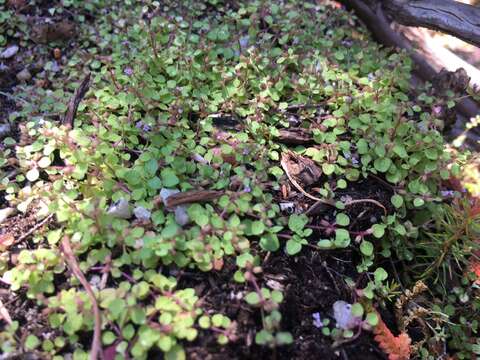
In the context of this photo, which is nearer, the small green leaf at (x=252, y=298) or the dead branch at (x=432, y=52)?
the small green leaf at (x=252, y=298)

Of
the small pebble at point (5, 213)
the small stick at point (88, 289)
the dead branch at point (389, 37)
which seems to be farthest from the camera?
the dead branch at point (389, 37)

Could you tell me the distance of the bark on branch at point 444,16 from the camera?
3.04 meters

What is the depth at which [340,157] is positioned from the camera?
2486mm

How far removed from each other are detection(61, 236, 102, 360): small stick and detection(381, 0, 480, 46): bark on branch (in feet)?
8.60

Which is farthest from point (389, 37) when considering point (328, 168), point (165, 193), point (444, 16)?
point (165, 193)

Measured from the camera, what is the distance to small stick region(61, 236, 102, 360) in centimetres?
180

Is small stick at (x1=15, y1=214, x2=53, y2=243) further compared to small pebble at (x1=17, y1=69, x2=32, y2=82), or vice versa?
small pebble at (x1=17, y1=69, x2=32, y2=82)

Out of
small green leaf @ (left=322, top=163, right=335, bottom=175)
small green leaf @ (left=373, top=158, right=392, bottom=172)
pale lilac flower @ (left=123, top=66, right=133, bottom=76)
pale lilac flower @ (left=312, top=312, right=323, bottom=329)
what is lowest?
pale lilac flower @ (left=312, top=312, right=323, bottom=329)

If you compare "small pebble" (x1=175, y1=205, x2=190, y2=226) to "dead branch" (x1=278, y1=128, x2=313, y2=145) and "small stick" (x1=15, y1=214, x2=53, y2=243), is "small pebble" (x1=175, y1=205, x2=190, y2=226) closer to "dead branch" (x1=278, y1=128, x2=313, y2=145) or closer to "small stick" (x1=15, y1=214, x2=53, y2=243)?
"small stick" (x1=15, y1=214, x2=53, y2=243)

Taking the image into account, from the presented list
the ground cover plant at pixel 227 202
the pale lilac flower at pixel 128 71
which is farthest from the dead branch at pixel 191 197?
the pale lilac flower at pixel 128 71

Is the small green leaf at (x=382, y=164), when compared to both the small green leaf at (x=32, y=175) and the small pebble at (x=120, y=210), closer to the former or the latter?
the small pebble at (x=120, y=210)

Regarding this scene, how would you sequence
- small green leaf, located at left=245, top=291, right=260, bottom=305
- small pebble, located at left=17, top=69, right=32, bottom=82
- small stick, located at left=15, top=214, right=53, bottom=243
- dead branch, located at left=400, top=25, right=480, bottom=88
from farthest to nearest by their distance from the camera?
dead branch, located at left=400, top=25, right=480, bottom=88 < small pebble, located at left=17, top=69, right=32, bottom=82 < small stick, located at left=15, top=214, right=53, bottom=243 < small green leaf, located at left=245, top=291, right=260, bottom=305

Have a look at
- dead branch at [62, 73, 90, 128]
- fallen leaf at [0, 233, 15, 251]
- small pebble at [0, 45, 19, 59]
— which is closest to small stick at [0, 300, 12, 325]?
fallen leaf at [0, 233, 15, 251]

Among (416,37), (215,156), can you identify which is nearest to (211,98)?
(215,156)
